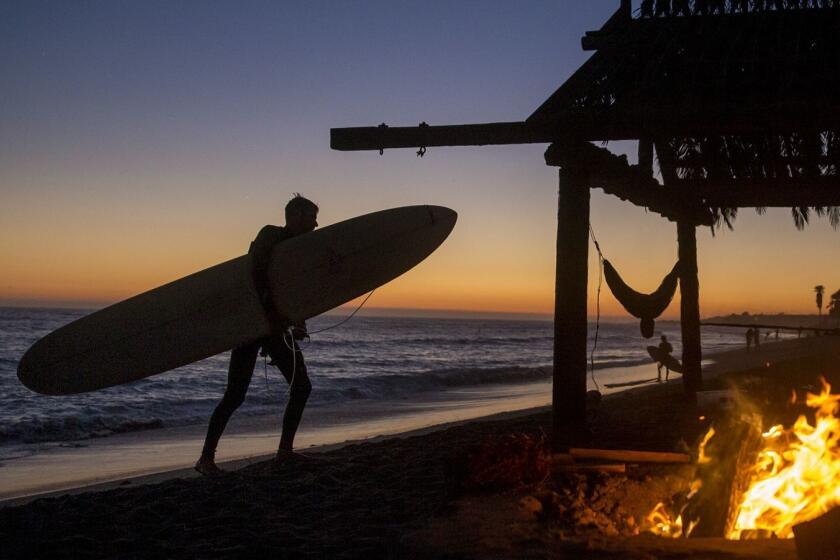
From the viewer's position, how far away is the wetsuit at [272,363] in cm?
478

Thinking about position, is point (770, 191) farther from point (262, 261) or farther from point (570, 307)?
point (262, 261)

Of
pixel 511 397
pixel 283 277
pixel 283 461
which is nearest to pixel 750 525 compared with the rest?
pixel 283 461

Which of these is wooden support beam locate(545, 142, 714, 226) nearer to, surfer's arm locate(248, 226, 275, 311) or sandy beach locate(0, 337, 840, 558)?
sandy beach locate(0, 337, 840, 558)

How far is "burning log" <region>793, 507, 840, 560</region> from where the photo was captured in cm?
229

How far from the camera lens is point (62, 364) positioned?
5781 mm

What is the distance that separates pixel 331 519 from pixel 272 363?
174 centimetres

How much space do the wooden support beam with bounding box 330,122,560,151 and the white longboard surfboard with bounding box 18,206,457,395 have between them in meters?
1.00

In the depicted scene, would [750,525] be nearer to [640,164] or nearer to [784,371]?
[640,164]

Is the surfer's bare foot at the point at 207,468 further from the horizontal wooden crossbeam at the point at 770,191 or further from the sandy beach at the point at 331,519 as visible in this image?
the horizontal wooden crossbeam at the point at 770,191

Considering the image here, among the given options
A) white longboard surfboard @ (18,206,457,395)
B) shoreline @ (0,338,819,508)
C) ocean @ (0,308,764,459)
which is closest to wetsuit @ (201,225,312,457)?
white longboard surfboard @ (18,206,457,395)

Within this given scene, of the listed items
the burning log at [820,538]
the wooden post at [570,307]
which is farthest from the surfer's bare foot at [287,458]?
the burning log at [820,538]

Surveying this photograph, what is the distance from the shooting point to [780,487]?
3467 millimetres

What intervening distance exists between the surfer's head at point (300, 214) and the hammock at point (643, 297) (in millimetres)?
2819

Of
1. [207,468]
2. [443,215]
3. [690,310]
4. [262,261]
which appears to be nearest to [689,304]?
[690,310]
